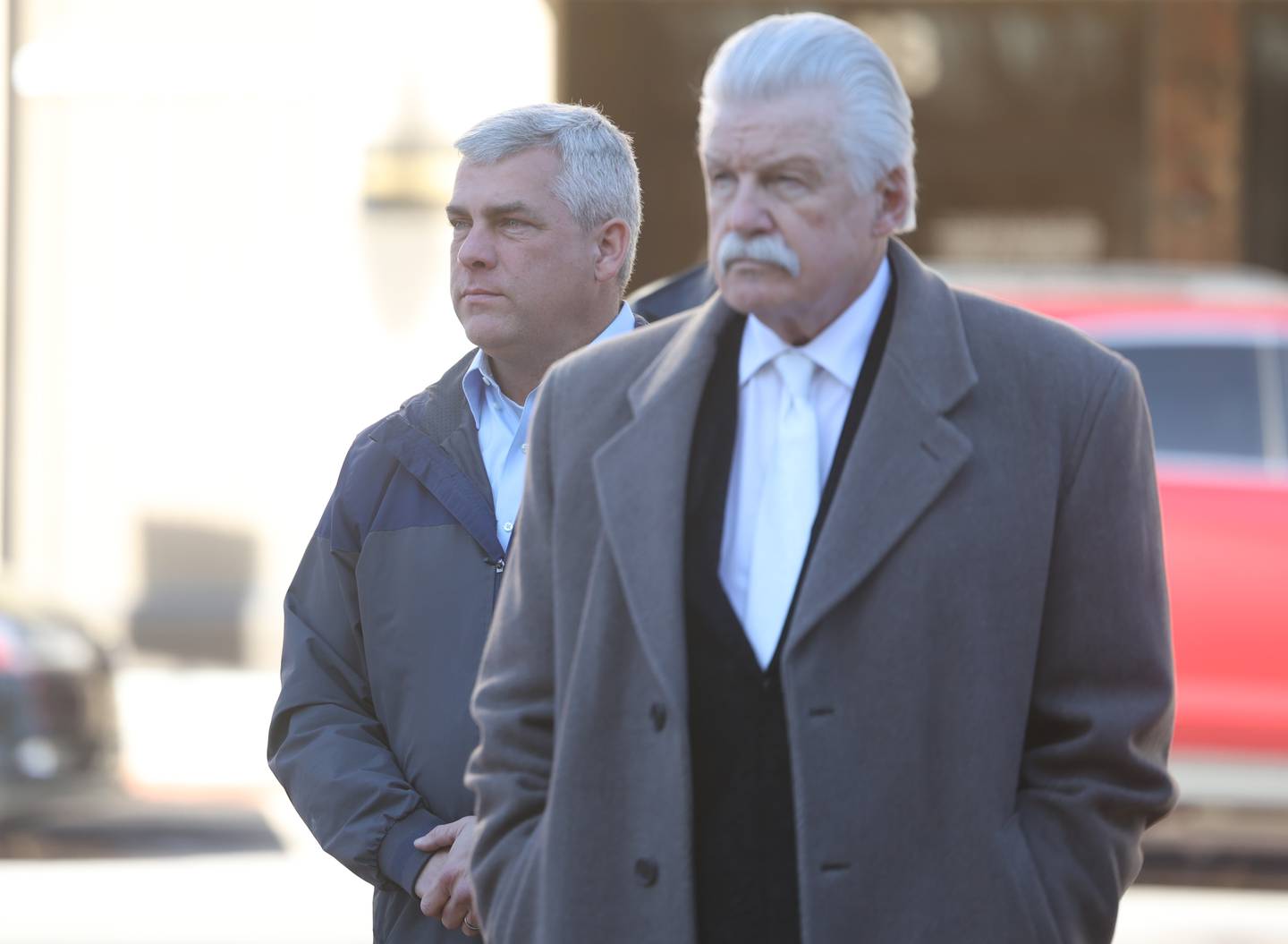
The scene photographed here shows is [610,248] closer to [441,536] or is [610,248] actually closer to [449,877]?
[441,536]

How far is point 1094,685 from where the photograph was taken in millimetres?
2035

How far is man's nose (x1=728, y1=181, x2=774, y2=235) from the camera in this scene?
1985 millimetres

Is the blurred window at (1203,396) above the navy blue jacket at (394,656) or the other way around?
above

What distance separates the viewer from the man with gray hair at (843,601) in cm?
196

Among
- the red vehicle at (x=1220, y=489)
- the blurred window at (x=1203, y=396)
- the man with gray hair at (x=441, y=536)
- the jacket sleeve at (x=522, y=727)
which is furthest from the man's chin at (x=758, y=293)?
the blurred window at (x=1203, y=396)

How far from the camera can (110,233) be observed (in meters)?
9.63

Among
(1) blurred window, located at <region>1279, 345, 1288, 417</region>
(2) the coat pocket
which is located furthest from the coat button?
(1) blurred window, located at <region>1279, 345, 1288, 417</region>

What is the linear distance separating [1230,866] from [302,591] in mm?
5565

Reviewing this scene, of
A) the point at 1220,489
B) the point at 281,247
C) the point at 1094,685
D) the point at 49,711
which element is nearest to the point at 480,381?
the point at 1094,685

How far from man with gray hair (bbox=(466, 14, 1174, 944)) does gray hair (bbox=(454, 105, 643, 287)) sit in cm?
60

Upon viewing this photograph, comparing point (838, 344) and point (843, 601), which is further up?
point (838, 344)

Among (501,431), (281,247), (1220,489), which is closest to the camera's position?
(501,431)

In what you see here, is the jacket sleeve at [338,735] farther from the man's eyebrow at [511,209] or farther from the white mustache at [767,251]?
the white mustache at [767,251]

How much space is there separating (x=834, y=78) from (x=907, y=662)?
567mm
